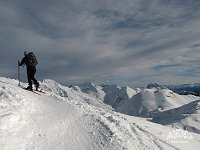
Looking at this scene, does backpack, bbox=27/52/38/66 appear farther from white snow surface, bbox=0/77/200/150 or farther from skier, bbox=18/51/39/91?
white snow surface, bbox=0/77/200/150

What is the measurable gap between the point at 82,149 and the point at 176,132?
8756mm

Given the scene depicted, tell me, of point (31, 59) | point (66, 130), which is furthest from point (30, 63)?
point (66, 130)

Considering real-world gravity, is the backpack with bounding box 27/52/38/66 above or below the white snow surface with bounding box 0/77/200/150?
above

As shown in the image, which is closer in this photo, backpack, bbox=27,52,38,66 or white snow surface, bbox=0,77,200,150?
white snow surface, bbox=0,77,200,150

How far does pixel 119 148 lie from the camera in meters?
15.7

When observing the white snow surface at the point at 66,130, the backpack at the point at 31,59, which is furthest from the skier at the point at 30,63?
the white snow surface at the point at 66,130

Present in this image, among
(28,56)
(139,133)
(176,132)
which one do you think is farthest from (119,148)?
(28,56)

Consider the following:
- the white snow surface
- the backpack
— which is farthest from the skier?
the white snow surface

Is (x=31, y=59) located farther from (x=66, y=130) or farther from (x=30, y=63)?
(x=66, y=130)

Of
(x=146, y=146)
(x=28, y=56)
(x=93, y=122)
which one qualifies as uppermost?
(x=28, y=56)

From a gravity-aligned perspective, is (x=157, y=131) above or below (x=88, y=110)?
below

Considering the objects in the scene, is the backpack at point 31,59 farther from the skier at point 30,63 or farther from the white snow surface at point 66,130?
the white snow surface at point 66,130

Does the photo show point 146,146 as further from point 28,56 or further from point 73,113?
point 28,56

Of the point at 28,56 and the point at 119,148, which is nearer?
the point at 119,148
